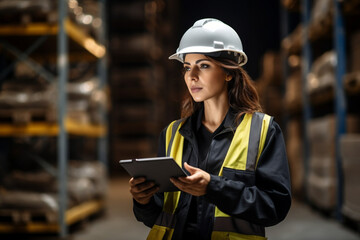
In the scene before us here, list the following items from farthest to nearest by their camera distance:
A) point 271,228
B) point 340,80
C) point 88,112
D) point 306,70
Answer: point 306,70
point 88,112
point 340,80
point 271,228

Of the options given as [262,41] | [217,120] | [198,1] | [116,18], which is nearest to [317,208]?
[217,120]

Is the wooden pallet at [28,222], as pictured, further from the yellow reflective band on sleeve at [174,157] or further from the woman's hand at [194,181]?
the woman's hand at [194,181]

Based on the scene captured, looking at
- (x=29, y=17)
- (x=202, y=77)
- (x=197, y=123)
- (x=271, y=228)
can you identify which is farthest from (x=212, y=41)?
(x=271, y=228)

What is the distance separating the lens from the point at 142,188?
1959mm

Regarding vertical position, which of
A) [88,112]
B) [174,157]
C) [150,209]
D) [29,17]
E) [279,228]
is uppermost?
[29,17]

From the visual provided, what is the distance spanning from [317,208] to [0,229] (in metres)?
4.69

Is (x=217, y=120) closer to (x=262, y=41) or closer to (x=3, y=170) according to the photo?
(x=3, y=170)

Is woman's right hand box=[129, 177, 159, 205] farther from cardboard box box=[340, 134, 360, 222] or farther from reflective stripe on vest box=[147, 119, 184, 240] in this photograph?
cardboard box box=[340, 134, 360, 222]

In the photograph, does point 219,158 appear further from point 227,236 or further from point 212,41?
point 212,41

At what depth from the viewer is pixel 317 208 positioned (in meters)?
7.03

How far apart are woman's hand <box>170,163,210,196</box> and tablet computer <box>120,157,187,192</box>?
0.08ft

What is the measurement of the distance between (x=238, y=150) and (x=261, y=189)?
0.21 metres

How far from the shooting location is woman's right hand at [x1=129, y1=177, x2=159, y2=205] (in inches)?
76.0

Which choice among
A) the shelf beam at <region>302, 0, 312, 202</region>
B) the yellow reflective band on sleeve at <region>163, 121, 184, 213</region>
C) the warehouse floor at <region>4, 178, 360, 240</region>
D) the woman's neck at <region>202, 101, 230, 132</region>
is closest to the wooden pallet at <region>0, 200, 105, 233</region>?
the warehouse floor at <region>4, 178, 360, 240</region>
